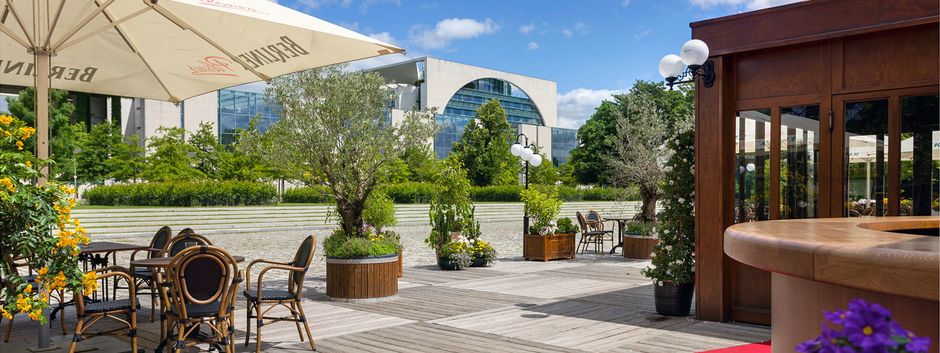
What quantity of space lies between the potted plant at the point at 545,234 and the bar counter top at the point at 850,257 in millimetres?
11347

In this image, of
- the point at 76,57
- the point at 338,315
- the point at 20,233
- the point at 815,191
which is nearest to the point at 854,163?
the point at 815,191

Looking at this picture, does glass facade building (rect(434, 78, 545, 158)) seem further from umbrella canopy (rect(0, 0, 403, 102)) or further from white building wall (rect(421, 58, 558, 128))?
umbrella canopy (rect(0, 0, 403, 102))

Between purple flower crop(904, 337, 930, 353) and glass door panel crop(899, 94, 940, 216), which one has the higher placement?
glass door panel crop(899, 94, 940, 216)

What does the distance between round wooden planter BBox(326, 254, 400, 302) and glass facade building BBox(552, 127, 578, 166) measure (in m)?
65.7

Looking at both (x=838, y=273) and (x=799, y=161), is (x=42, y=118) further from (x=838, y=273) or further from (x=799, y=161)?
(x=799, y=161)

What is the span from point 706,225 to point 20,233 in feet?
20.8

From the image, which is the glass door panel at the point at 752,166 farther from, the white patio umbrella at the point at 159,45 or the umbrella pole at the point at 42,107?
the umbrella pole at the point at 42,107

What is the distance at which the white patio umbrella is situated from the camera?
19.7 feet

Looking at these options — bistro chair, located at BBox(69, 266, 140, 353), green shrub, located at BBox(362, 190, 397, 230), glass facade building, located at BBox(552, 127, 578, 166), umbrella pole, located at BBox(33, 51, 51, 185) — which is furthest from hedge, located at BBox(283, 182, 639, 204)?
glass facade building, located at BBox(552, 127, 578, 166)

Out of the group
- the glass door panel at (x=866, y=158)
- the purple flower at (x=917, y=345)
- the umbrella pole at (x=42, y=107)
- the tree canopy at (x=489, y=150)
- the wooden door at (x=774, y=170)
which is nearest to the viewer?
the purple flower at (x=917, y=345)

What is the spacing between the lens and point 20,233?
15.5 feet

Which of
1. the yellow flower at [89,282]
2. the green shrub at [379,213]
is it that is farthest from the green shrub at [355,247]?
the yellow flower at [89,282]

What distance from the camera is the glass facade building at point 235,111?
4744 cm

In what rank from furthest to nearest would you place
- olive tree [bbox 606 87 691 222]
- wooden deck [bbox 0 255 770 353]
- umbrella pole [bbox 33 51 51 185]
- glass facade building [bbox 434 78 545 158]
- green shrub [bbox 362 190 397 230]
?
1. glass facade building [bbox 434 78 545 158]
2. olive tree [bbox 606 87 691 222]
3. green shrub [bbox 362 190 397 230]
4. wooden deck [bbox 0 255 770 353]
5. umbrella pole [bbox 33 51 51 185]
